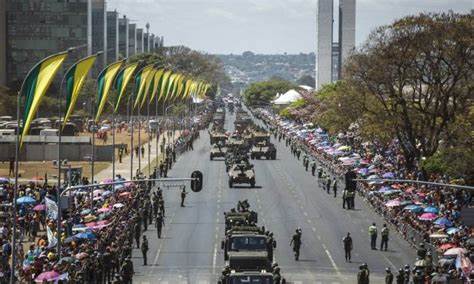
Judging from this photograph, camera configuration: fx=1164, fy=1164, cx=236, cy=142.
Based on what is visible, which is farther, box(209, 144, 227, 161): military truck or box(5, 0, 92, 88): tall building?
box(5, 0, 92, 88): tall building

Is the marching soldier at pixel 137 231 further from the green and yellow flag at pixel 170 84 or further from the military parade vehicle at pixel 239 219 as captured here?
the green and yellow flag at pixel 170 84

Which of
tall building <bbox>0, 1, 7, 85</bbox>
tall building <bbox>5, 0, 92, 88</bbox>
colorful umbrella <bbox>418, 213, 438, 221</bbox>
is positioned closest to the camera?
colorful umbrella <bbox>418, 213, 438, 221</bbox>

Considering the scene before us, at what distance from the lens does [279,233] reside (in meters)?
56.5

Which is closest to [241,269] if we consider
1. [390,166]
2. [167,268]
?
[167,268]

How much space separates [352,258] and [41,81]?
1725cm

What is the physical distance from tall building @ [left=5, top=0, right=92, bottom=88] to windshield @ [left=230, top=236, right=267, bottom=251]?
147 meters

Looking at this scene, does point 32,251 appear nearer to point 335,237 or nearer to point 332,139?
point 335,237

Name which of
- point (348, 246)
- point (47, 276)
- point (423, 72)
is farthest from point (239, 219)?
point (423, 72)

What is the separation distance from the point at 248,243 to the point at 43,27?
150631mm

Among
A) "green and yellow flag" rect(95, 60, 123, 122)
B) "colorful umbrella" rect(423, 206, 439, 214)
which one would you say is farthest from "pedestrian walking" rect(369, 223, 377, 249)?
"green and yellow flag" rect(95, 60, 123, 122)

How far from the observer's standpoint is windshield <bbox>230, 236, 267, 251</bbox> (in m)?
41.6

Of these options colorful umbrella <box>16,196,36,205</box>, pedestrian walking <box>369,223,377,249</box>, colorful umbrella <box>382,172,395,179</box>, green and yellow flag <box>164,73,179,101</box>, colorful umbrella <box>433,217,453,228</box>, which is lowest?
pedestrian walking <box>369,223,377,249</box>

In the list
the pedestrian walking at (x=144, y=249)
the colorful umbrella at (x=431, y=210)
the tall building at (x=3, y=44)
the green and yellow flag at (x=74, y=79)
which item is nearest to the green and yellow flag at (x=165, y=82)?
the colorful umbrella at (x=431, y=210)

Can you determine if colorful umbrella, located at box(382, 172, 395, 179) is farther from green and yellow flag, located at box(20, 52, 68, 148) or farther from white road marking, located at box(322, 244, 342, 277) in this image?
green and yellow flag, located at box(20, 52, 68, 148)
